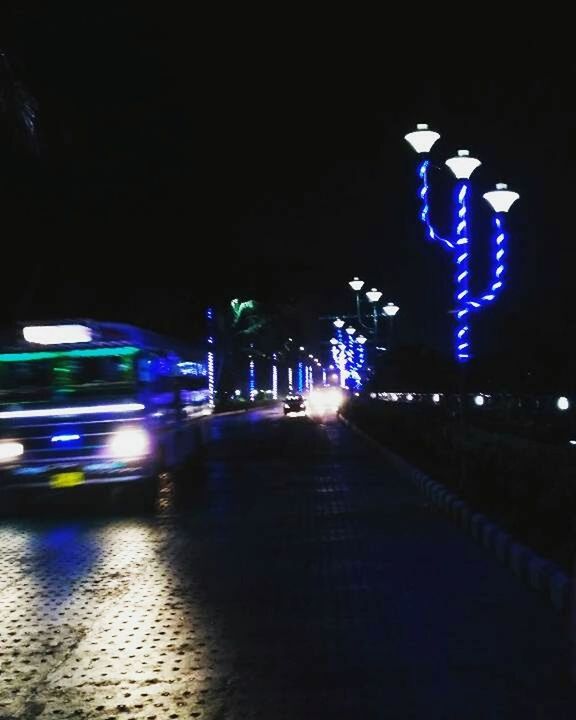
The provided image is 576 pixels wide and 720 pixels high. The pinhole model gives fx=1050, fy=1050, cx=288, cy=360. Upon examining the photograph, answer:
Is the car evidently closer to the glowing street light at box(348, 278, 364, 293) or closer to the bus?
the glowing street light at box(348, 278, 364, 293)

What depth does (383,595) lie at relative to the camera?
30.0 ft

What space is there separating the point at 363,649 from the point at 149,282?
3072 cm

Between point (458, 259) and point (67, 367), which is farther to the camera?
point (458, 259)

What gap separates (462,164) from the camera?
672 inches

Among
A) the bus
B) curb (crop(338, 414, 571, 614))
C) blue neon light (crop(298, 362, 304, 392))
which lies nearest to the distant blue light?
the bus

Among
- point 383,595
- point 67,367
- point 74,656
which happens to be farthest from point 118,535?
point 74,656

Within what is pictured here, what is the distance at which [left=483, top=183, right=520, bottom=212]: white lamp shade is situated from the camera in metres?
18.5

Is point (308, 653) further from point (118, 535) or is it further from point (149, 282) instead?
point (149, 282)

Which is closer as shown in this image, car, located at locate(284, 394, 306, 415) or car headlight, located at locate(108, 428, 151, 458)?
car headlight, located at locate(108, 428, 151, 458)

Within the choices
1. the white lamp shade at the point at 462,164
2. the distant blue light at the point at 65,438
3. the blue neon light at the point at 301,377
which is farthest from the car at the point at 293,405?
the blue neon light at the point at 301,377

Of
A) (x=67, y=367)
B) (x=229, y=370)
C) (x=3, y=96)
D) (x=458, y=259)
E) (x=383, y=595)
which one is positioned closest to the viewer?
(x=383, y=595)

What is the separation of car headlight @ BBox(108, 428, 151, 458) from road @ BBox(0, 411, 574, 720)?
1040mm

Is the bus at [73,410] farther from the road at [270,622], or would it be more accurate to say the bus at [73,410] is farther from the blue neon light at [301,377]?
the blue neon light at [301,377]

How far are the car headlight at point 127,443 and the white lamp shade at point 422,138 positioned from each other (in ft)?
22.6
